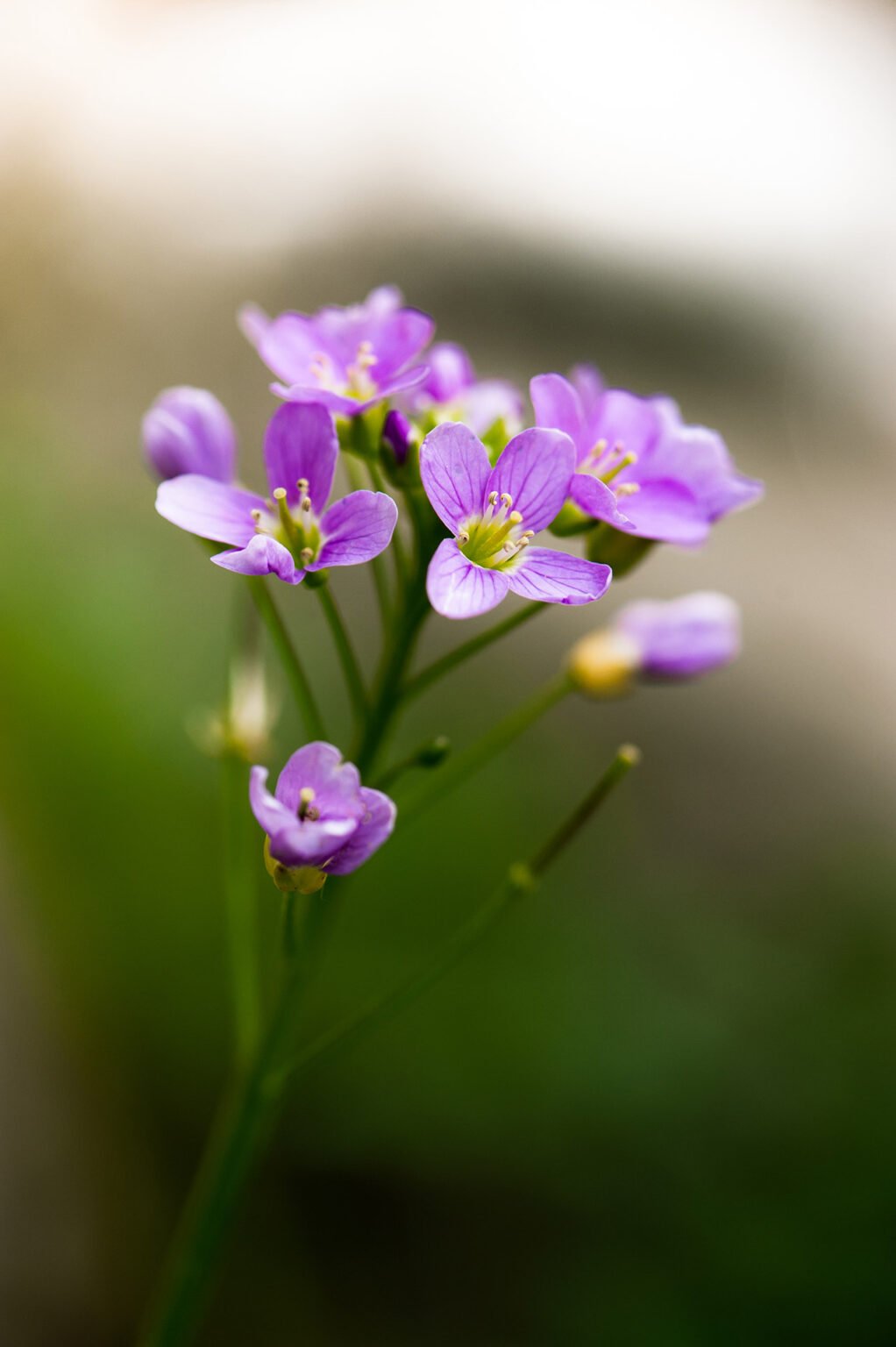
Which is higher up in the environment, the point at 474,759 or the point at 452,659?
the point at 452,659

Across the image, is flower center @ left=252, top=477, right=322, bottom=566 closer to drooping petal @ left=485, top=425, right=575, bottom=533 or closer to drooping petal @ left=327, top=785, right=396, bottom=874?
drooping petal @ left=485, top=425, right=575, bottom=533

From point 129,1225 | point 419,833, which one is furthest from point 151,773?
point 129,1225

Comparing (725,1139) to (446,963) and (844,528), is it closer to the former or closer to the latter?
(446,963)

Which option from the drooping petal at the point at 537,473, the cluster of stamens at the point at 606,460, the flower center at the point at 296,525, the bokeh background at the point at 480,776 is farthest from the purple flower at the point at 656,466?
the bokeh background at the point at 480,776

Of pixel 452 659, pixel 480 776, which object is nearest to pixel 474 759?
pixel 452 659

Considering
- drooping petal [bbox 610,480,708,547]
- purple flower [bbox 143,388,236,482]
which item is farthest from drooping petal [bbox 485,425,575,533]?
purple flower [bbox 143,388,236,482]

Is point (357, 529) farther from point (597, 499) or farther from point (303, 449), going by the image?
point (597, 499)

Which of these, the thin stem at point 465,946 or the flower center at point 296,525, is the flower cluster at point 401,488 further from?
the thin stem at point 465,946
